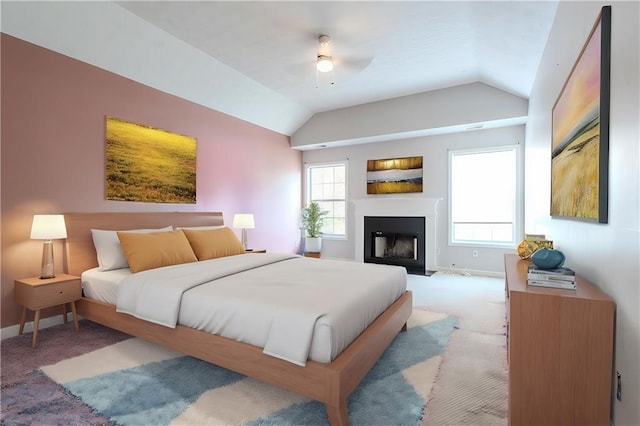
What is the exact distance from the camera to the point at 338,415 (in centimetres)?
156

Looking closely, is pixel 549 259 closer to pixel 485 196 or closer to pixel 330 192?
pixel 485 196

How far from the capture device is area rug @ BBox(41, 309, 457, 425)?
1.71m

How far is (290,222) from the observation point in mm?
6570

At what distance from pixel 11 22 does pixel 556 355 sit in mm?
4526

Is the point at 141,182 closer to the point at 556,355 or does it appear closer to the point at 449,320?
the point at 449,320

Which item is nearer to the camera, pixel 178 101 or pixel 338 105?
pixel 178 101

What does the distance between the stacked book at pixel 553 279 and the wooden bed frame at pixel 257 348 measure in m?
0.97

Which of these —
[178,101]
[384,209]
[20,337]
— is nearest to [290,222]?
[384,209]

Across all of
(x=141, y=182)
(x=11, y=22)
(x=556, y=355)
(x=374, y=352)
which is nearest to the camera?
(x=556, y=355)

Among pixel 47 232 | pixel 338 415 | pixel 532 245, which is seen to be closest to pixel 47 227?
pixel 47 232

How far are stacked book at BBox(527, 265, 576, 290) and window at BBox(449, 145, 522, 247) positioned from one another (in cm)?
391

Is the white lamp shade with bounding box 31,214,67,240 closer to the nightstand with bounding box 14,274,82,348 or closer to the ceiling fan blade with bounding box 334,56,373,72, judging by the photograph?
the nightstand with bounding box 14,274,82,348

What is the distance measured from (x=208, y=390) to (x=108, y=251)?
1917 mm

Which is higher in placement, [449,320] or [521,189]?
[521,189]
